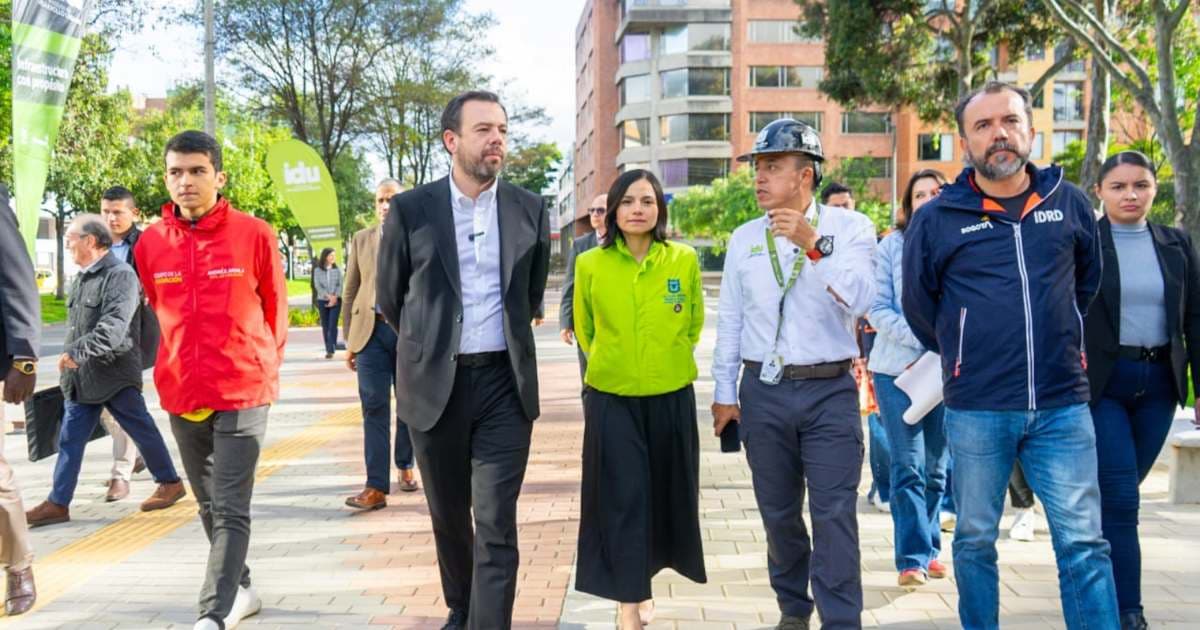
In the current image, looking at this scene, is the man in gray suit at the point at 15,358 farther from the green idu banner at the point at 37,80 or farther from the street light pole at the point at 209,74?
the street light pole at the point at 209,74

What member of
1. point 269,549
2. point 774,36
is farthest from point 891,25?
point 774,36

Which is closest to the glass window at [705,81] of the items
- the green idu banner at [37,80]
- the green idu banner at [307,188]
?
the green idu banner at [307,188]

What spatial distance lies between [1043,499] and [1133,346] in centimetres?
95

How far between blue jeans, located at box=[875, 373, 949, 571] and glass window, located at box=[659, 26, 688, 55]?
67.8m

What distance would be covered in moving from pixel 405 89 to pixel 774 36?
133ft

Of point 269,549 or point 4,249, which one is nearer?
point 4,249

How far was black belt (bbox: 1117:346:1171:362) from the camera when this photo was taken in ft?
13.7

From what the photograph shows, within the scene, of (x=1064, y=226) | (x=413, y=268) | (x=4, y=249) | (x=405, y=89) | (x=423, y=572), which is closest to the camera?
(x=1064, y=226)

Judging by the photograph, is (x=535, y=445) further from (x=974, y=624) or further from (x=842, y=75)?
(x=842, y=75)

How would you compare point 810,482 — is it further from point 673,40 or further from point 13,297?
point 673,40

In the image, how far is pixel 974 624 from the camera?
12.2 feet

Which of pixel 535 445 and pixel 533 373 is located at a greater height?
pixel 533 373

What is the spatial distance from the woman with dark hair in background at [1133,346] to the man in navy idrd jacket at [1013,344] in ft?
1.76

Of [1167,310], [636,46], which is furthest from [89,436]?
[636,46]
